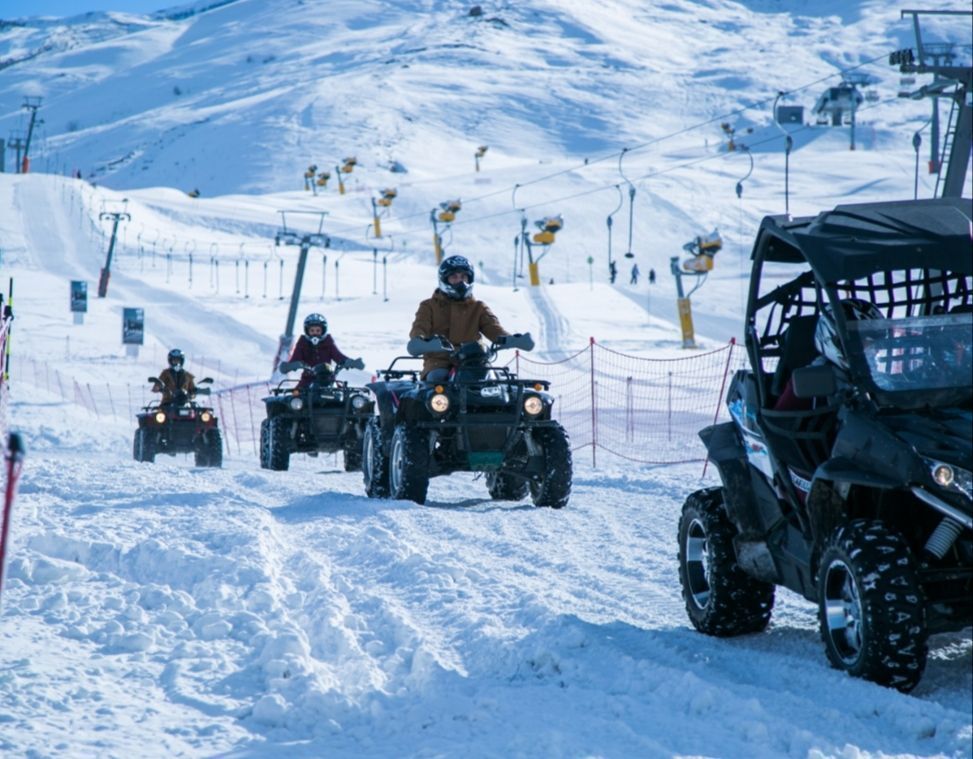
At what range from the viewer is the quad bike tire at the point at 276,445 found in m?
17.4

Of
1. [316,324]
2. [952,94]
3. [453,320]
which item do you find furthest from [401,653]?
[952,94]

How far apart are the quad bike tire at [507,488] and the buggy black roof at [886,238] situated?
6831mm

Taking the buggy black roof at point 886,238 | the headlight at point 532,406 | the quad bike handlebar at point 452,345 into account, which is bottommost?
the headlight at point 532,406

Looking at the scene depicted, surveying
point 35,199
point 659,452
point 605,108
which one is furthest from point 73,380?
point 605,108

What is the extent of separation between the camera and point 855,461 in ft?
18.4

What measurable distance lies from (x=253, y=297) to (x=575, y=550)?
5269 cm

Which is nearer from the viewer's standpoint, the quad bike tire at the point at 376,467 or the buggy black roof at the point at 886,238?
the buggy black roof at the point at 886,238

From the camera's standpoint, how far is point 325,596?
23.4 feet

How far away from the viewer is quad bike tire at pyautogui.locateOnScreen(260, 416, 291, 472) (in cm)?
1738

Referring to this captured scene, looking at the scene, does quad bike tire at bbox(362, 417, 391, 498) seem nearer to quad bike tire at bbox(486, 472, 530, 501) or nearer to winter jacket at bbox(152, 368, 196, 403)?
quad bike tire at bbox(486, 472, 530, 501)

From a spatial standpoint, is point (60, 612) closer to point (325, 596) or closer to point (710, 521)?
point (325, 596)

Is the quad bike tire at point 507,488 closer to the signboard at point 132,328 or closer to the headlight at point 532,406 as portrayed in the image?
the headlight at point 532,406

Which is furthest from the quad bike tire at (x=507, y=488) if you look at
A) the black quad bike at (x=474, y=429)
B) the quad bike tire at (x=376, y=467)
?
the quad bike tire at (x=376, y=467)

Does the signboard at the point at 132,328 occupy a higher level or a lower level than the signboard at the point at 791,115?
lower
